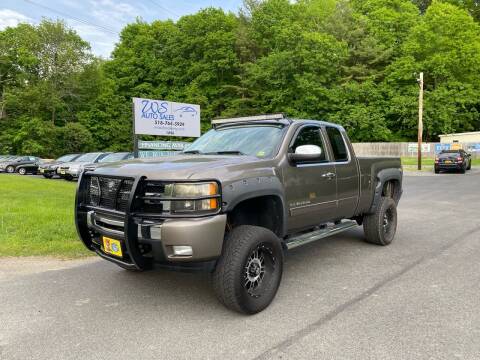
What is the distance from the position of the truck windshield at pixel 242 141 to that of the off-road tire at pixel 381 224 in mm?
2541

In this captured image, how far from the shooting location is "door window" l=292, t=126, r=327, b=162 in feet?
16.9

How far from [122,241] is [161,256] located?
0.49m

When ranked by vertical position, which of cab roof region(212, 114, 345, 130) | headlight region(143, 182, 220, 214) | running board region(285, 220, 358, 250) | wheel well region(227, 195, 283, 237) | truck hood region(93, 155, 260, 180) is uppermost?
cab roof region(212, 114, 345, 130)

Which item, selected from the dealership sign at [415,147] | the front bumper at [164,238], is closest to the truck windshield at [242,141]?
the front bumper at [164,238]

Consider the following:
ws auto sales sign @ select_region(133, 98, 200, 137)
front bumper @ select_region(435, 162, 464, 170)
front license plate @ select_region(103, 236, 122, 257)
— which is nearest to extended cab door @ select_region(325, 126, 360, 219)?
front license plate @ select_region(103, 236, 122, 257)

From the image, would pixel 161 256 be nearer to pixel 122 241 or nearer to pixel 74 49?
pixel 122 241

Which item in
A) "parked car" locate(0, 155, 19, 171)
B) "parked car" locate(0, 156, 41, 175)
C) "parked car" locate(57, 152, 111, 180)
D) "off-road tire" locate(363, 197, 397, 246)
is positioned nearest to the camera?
"off-road tire" locate(363, 197, 397, 246)

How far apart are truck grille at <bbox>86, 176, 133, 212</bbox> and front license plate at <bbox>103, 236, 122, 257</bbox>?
314 millimetres

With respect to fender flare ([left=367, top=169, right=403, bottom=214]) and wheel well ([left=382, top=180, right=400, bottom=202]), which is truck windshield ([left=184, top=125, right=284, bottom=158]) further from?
wheel well ([left=382, top=180, right=400, bottom=202])

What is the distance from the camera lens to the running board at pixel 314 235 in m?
4.78

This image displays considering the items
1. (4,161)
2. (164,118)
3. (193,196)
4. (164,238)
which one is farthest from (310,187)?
(4,161)

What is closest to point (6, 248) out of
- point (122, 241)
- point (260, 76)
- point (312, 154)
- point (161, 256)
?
point (122, 241)

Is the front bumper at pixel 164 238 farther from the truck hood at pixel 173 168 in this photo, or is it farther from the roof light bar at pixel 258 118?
the roof light bar at pixel 258 118

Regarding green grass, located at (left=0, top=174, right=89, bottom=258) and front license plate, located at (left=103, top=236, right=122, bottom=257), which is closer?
front license plate, located at (left=103, top=236, right=122, bottom=257)
